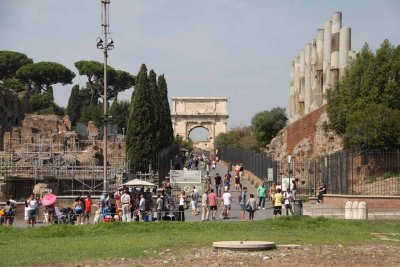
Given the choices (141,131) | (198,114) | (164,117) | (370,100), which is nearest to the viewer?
(370,100)

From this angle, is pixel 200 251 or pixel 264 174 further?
pixel 264 174

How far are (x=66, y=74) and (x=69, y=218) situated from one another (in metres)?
74.4

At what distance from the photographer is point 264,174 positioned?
4041cm

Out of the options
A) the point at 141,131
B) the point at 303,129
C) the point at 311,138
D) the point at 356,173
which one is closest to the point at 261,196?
the point at 356,173

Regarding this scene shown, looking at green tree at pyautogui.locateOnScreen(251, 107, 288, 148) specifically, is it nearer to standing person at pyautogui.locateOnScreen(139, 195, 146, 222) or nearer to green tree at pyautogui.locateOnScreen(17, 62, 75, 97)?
green tree at pyautogui.locateOnScreen(17, 62, 75, 97)

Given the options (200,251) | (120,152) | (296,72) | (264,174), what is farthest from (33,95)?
(200,251)

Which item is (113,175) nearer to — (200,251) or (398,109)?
(398,109)

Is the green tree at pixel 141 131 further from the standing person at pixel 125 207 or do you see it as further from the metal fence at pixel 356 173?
the standing person at pixel 125 207

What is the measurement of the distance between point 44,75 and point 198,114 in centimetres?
2047

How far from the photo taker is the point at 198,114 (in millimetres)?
107375

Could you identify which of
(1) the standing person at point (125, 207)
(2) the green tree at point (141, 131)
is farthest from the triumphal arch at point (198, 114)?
(1) the standing person at point (125, 207)

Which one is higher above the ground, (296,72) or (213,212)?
(296,72)

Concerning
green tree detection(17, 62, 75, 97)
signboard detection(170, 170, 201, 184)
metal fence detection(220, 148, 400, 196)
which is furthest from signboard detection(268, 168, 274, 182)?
green tree detection(17, 62, 75, 97)

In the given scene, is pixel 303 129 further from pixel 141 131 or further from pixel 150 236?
pixel 150 236
